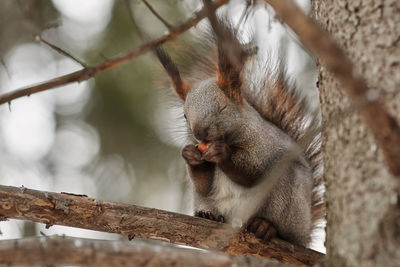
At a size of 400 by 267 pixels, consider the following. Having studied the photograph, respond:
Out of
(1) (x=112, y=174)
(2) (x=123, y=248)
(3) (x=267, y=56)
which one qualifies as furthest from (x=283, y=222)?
Result: (1) (x=112, y=174)

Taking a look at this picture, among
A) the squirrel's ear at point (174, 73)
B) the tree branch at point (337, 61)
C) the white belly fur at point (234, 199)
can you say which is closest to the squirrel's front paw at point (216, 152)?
the white belly fur at point (234, 199)

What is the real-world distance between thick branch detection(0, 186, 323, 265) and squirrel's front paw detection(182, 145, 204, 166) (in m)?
0.41

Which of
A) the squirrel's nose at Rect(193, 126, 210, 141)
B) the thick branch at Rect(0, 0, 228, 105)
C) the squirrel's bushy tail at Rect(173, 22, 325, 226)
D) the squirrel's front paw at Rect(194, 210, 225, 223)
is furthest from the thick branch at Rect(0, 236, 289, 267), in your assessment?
the squirrel's bushy tail at Rect(173, 22, 325, 226)

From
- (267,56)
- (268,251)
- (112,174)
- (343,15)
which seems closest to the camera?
(343,15)

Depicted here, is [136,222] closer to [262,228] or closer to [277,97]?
[262,228]

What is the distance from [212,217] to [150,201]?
2075mm

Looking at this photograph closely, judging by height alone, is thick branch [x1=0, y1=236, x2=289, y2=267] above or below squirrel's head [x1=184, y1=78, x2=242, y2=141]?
below

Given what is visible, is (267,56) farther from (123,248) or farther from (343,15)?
(123,248)

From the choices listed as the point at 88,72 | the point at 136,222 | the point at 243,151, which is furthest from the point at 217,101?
the point at 88,72

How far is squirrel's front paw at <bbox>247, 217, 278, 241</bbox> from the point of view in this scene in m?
2.68

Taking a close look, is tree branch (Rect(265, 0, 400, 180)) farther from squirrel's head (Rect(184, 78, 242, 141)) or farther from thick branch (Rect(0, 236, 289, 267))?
squirrel's head (Rect(184, 78, 242, 141))

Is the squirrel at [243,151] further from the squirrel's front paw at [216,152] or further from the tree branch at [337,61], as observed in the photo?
the tree branch at [337,61]

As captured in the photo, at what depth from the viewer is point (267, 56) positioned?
3084mm

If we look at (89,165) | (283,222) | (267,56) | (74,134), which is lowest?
(283,222)
